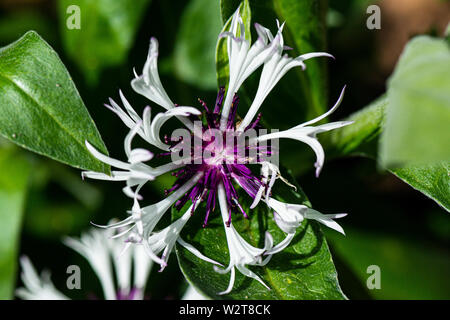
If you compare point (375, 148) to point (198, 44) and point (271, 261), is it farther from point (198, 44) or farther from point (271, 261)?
point (198, 44)

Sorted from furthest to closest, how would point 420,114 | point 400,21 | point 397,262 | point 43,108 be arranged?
1. point 400,21
2. point 397,262
3. point 43,108
4. point 420,114

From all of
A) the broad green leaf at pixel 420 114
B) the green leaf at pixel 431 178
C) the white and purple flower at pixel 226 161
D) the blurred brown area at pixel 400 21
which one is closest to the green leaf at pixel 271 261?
the white and purple flower at pixel 226 161

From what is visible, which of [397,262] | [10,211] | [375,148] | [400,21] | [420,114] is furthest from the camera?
[400,21]

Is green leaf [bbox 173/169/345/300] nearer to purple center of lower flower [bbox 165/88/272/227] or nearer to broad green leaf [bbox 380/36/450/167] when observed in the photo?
purple center of lower flower [bbox 165/88/272/227]

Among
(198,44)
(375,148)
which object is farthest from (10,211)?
(375,148)

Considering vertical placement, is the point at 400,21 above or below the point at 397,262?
above

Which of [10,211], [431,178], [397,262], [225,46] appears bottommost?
[397,262]

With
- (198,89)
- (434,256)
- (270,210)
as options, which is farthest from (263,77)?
(434,256)
